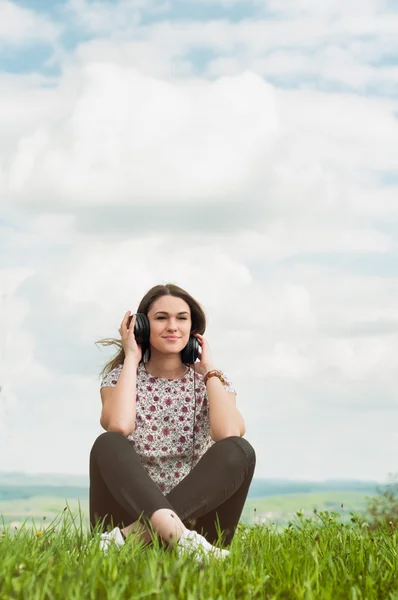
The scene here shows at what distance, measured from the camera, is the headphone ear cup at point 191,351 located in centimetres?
656

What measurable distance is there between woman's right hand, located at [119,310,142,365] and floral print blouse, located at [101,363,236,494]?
0.21 meters

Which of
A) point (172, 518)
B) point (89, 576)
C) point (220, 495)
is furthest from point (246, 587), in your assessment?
point (220, 495)

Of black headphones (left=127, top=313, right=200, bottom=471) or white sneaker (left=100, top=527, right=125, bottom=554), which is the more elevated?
black headphones (left=127, top=313, right=200, bottom=471)

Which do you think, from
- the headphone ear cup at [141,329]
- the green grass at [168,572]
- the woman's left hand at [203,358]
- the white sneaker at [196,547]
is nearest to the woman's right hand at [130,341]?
the headphone ear cup at [141,329]

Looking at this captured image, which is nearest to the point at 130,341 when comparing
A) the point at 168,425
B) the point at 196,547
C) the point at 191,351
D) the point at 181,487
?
the point at 191,351

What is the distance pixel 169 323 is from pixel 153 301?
0.26 meters

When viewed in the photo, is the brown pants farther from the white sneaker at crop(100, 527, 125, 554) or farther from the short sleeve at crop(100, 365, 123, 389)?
the short sleeve at crop(100, 365, 123, 389)

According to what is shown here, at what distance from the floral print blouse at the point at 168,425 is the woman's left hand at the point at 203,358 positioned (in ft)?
0.19

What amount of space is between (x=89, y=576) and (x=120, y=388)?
2.14 m

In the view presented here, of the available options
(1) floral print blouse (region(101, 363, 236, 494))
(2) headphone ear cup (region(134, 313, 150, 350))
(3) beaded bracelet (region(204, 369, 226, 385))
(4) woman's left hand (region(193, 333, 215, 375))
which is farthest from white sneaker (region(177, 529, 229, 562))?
(2) headphone ear cup (region(134, 313, 150, 350))

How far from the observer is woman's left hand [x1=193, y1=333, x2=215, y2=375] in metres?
6.50

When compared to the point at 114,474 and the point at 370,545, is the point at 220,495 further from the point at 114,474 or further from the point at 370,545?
the point at 370,545

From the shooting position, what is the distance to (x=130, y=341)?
6535 millimetres

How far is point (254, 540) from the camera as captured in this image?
23.0 feet
